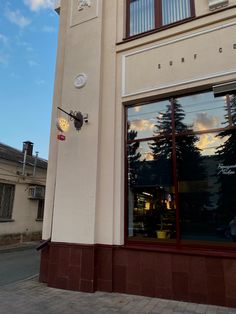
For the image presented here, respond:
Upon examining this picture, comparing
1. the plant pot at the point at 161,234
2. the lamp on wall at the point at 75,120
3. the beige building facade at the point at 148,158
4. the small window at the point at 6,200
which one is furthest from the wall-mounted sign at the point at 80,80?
the small window at the point at 6,200

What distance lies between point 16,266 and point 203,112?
7.13 meters

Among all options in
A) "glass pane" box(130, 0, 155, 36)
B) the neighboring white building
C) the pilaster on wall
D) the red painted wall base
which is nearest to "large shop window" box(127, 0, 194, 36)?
"glass pane" box(130, 0, 155, 36)

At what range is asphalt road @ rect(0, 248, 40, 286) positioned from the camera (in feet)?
24.6

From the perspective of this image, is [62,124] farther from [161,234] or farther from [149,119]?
[161,234]

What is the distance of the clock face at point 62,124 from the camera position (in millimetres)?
6645

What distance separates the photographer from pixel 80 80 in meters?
7.36

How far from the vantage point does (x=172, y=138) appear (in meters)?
6.39

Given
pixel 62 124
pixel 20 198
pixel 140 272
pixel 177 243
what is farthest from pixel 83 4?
pixel 20 198

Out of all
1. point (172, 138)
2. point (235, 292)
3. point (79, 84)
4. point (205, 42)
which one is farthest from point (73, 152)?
point (235, 292)

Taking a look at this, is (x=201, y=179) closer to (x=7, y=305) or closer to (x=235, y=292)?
(x=235, y=292)

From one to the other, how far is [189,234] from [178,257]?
0.50m

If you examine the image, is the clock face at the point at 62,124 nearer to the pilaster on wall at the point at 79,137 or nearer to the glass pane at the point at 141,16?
the pilaster on wall at the point at 79,137

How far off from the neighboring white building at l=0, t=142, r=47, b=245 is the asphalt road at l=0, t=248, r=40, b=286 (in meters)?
2.01

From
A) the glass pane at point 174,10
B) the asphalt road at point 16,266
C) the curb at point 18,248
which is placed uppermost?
the glass pane at point 174,10
